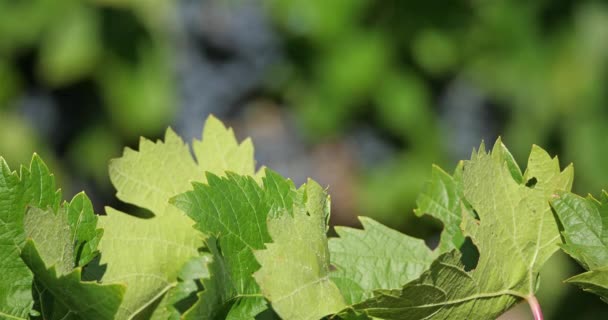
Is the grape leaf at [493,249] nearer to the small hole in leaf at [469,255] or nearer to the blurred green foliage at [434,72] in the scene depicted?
the small hole in leaf at [469,255]

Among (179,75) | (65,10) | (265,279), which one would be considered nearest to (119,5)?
(65,10)

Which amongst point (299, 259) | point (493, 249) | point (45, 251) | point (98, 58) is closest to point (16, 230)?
point (45, 251)

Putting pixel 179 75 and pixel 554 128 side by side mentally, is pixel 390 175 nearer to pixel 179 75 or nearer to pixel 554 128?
pixel 554 128

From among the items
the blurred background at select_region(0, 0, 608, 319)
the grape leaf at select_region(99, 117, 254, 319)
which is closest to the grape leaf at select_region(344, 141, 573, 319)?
the grape leaf at select_region(99, 117, 254, 319)

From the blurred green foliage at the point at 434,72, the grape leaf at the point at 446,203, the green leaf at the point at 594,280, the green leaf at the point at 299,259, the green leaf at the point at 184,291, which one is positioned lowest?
the green leaf at the point at 184,291

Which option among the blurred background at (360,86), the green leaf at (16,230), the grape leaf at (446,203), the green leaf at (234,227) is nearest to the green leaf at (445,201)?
the grape leaf at (446,203)

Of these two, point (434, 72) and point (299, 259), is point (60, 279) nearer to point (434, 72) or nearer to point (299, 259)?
point (299, 259)

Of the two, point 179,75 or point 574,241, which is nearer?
point 574,241
